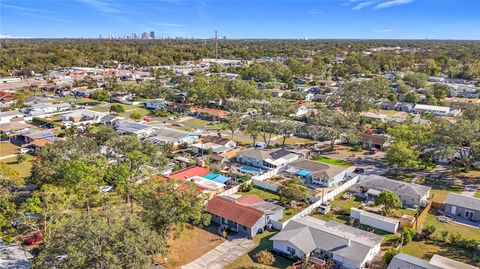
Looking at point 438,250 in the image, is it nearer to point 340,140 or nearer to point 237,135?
point 340,140

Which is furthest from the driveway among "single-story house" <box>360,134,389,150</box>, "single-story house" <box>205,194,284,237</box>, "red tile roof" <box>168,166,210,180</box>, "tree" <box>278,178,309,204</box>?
"single-story house" <box>360,134,389,150</box>

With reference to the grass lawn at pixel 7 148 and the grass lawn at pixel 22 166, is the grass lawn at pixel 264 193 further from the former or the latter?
the grass lawn at pixel 7 148

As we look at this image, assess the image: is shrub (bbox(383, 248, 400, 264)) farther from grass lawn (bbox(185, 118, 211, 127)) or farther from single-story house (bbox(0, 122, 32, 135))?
single-story house (bbox(0, 122, 32, 135))

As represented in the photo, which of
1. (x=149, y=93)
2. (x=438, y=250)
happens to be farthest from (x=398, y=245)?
(x=149, y=93)

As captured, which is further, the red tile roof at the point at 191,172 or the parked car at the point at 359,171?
the parked car at the point at 359,171

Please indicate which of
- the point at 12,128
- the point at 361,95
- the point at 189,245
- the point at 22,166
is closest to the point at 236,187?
the point at 189,245

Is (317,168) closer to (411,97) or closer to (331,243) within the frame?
(331,243)

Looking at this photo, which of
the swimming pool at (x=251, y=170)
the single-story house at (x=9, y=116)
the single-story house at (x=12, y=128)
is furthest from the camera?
the single-story house at (x=9, y=116)

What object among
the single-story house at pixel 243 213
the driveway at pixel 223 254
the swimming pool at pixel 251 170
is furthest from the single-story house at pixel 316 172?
the driveway at pixel 223 254
